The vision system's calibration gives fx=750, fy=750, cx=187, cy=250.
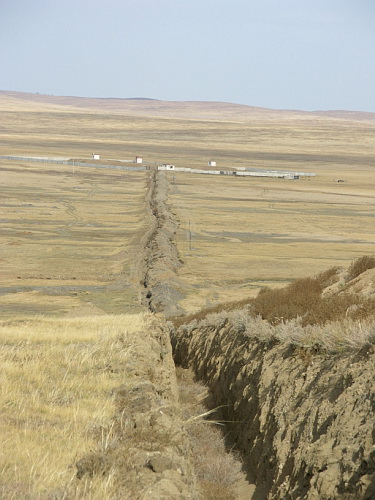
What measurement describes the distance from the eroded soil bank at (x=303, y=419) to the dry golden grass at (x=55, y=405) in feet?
6.45

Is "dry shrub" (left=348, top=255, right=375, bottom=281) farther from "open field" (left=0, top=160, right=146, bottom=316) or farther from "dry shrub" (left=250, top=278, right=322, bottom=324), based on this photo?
"open field" (left=0, top=160, right=146, bottom=316)

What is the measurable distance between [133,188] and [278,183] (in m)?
19.5

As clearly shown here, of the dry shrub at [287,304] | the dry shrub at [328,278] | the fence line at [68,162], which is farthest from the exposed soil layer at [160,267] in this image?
the fence line at [68,162]

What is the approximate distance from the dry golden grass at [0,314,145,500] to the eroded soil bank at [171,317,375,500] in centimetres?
197

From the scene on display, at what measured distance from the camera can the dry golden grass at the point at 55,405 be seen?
19.6ft

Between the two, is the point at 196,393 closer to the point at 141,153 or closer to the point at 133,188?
the point at 133,188

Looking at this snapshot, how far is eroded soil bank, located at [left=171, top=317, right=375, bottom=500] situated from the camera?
23.3 ft

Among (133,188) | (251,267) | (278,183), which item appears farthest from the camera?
(278,183)

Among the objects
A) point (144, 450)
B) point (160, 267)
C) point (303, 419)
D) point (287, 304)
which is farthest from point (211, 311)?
point (144, 450)

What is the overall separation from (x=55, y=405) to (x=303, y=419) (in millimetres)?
2808

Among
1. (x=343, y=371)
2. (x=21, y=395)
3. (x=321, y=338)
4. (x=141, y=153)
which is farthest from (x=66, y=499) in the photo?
(x=141, y=153)

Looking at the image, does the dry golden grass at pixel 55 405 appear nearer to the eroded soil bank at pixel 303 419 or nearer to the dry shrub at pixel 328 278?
the eroded soil bank at pixel 303 419

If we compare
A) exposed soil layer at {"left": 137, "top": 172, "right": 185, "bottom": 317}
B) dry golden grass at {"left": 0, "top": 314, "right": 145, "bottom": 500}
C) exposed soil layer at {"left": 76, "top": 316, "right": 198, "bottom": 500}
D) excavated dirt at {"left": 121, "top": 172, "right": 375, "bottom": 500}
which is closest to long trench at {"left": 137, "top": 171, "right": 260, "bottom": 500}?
exposed soil layer at {"left": 137, "top": 172, "right": 185, "bottom": 317}

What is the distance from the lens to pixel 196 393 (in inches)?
562
